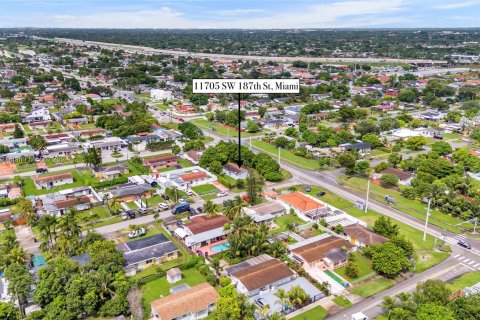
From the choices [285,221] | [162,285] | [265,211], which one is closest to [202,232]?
[162,285]

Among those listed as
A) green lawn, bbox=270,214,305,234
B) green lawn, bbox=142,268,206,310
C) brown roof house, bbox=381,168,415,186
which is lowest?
green lawn, bbox=142,268,206,310

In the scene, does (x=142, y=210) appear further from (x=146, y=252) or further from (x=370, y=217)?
(x=370, y=217)

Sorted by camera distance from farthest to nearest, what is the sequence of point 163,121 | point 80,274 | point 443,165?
point 163,121
point 443,165
point 80,274

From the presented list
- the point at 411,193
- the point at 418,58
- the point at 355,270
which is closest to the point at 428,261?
the point at 355,270

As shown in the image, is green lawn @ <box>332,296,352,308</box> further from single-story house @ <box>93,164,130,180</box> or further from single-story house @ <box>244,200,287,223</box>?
single-story house @ <box>93,164,130,180</box>

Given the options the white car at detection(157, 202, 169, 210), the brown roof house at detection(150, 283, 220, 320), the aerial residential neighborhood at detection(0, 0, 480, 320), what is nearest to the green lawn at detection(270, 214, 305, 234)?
the aerial residential neighborhood at detection(0, 0, 480, 320)

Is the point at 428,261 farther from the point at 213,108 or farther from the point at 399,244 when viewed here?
the point at 213,108
